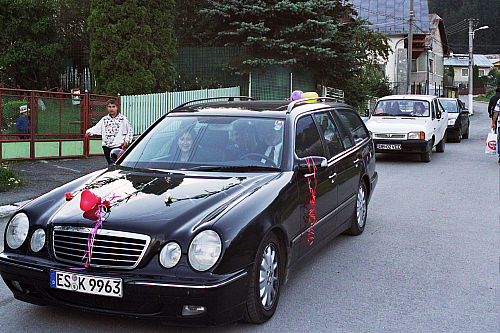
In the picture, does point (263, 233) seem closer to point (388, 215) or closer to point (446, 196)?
point (388, 215)

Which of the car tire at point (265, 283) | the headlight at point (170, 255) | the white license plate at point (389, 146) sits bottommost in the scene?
the car tire at point (265, 283)

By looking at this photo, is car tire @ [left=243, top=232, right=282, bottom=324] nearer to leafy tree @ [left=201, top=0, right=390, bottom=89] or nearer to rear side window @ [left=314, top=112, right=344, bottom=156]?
rear side window @ [left=314, top=112, right=344, bottom=156]

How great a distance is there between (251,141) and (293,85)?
2018 centimetres

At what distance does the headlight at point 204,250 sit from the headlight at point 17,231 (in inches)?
49.0

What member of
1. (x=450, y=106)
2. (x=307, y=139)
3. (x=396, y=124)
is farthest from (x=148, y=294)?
(x=450, y=106)

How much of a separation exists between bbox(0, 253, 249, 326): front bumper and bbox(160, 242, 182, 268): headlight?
9 centimetres

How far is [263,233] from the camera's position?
3.86 meters

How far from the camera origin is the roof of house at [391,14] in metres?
55.3

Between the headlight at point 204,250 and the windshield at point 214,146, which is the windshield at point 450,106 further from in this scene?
the headlight at point 204,250

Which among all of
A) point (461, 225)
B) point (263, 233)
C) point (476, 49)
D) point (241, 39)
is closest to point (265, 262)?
point (263, 233)

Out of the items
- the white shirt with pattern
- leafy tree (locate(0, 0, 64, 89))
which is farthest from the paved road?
leafy tree (locate(0, 0, 64, 89))

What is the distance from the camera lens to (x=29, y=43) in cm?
2150

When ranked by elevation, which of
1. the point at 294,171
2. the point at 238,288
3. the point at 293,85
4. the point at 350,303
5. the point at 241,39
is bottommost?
the point at 350,303

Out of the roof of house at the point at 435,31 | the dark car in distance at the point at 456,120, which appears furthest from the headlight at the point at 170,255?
the roof of house at the point at 435,31
